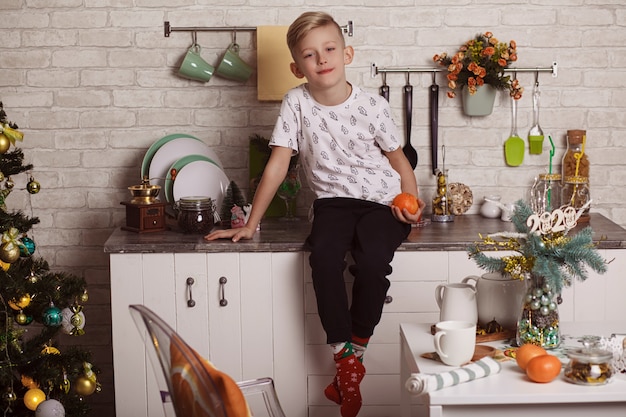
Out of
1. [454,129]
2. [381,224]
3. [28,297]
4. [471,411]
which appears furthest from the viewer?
[454,129]

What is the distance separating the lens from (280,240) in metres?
3.07

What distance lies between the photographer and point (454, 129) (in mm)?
3623

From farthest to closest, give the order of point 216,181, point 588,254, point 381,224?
point 216,181
point 381,224
point 588,254

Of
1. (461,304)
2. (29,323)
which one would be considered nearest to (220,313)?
(29,323)

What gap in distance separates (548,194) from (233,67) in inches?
52.7

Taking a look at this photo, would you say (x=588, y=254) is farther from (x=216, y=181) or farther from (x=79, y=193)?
(x=79, y=193)

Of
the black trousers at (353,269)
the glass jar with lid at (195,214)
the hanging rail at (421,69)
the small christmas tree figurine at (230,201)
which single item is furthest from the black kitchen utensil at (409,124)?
the glass jar with lid at (195,214)

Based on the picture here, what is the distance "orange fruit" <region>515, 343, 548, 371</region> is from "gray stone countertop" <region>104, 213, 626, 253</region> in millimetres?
1046

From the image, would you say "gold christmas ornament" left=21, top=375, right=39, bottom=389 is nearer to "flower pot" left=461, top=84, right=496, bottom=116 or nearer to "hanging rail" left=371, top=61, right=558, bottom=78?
"hanging rail" left=371, top=61, right=558, bottom=78

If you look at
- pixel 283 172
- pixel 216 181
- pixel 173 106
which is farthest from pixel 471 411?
pixel 173 106

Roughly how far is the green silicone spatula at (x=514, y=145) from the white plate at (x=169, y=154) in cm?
116

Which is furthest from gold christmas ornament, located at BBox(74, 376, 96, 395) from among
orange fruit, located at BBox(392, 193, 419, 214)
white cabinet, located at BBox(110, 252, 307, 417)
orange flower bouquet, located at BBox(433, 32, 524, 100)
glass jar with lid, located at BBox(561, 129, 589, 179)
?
glass jar with lid, located at BBox(561, 129, 589, 179)

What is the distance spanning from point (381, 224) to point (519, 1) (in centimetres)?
118

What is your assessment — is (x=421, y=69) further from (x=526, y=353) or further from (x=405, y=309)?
(x=526, y=353)
